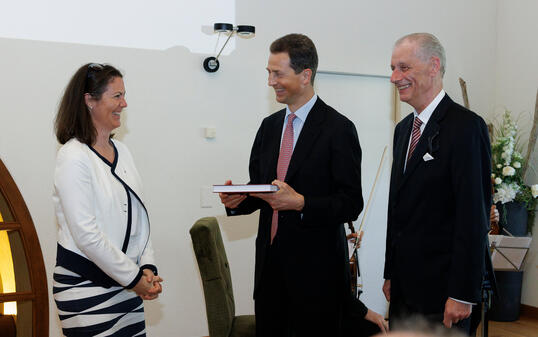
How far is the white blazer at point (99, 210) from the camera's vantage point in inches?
81.0

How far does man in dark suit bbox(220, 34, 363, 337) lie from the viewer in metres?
2.21

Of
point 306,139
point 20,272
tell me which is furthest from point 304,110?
point 20,272

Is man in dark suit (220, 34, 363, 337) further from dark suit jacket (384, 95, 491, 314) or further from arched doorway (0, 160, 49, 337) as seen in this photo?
arched doorway (0, 160, 49, 337)

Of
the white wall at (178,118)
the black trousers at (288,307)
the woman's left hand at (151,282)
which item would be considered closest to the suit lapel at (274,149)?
the black trousers at (288,307)

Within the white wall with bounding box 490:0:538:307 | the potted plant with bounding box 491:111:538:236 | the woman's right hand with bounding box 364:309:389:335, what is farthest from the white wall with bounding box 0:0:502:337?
the woman's right hand with bounding box 364:309:389:335

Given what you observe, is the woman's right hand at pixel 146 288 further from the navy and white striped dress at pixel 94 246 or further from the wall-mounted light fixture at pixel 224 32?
the wall-mounted light fixture at pixel 224 32

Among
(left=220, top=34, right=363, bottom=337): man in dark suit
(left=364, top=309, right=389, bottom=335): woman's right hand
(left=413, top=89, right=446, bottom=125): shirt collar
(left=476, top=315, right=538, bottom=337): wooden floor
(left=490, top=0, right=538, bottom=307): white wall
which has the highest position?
(left=490, top=0, right=538, bottom=307): white wall

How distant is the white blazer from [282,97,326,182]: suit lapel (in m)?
0.61

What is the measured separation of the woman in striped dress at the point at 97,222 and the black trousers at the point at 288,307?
43cm

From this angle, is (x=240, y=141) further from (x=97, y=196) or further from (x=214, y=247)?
(x=97, y=196)

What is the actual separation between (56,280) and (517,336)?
376cm

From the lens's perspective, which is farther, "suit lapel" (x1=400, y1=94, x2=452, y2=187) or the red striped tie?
the red striped tie

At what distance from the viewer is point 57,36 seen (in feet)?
12.6

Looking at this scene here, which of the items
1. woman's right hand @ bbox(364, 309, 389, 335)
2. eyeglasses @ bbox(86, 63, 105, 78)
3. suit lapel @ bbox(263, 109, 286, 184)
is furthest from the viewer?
woman's right hand @ bbox(364, 309, 389, 335)
